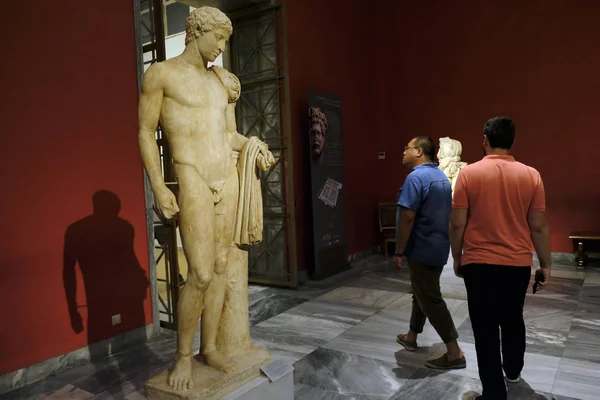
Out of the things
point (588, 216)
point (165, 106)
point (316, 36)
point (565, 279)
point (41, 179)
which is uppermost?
point (316, 36)

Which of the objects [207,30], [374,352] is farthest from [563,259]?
[207,30]

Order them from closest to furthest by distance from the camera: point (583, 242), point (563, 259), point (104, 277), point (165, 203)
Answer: point (165, 203), point (104, 277), point (583, 242), point (563, 259)

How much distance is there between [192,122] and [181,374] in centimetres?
128

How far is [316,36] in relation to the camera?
22.1 feet

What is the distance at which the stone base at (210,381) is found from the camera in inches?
91.3

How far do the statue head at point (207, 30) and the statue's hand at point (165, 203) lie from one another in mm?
767

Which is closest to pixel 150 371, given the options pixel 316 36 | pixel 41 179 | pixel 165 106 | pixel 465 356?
pixel 41 179

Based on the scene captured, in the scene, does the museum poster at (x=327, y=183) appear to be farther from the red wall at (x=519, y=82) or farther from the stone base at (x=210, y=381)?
the stone base at (x=210, y=381)

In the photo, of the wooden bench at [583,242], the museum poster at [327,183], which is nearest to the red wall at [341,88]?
the museum poster at [327,183]

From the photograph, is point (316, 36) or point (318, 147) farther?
point (316, 36)

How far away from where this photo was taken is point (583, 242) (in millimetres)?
6773

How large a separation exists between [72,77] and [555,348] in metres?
4.39

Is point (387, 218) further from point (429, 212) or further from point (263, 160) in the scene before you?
point (263, 160)

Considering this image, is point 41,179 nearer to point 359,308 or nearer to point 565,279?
point 359,308
